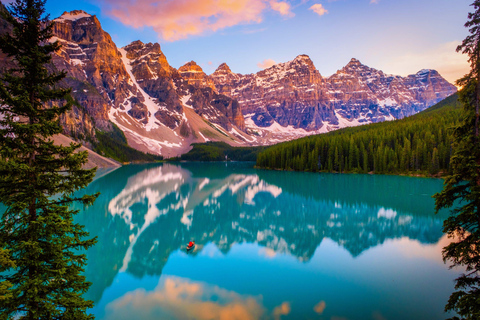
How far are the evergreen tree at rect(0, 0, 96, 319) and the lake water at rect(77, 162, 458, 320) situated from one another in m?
5.79

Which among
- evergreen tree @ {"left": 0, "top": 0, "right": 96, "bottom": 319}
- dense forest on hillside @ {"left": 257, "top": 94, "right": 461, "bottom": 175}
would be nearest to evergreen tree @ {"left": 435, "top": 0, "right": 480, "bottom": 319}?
evergreen tree @ {"left": 0, "top": 0, "right": 96, "bottom": 319}

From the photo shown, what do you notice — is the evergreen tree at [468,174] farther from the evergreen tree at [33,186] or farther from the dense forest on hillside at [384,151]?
the dense forest on hillside at [384,151]

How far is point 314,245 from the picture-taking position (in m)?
23.0

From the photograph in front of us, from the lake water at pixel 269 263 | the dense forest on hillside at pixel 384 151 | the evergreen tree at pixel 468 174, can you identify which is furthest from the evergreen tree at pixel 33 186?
the dense forest on hillside at pixel 384 151

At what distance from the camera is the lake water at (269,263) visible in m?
13.3

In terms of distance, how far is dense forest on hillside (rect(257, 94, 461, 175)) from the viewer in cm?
8194

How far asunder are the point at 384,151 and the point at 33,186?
313 feet

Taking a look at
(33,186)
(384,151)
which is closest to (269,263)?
(33,186)

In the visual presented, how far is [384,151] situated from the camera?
88.9 m

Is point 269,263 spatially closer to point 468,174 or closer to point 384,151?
point 468,174

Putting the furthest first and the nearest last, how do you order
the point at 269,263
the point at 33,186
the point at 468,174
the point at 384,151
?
the point at 384,151 < the point at 269,263 < the point at 468,174 < the point at 33,186

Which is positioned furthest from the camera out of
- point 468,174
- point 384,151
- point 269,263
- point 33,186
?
point 384,151

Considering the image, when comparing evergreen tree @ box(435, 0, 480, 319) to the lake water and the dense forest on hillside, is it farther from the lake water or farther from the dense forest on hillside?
the dense forest on hillside

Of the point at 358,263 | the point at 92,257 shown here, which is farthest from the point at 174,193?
the point at 358,263
